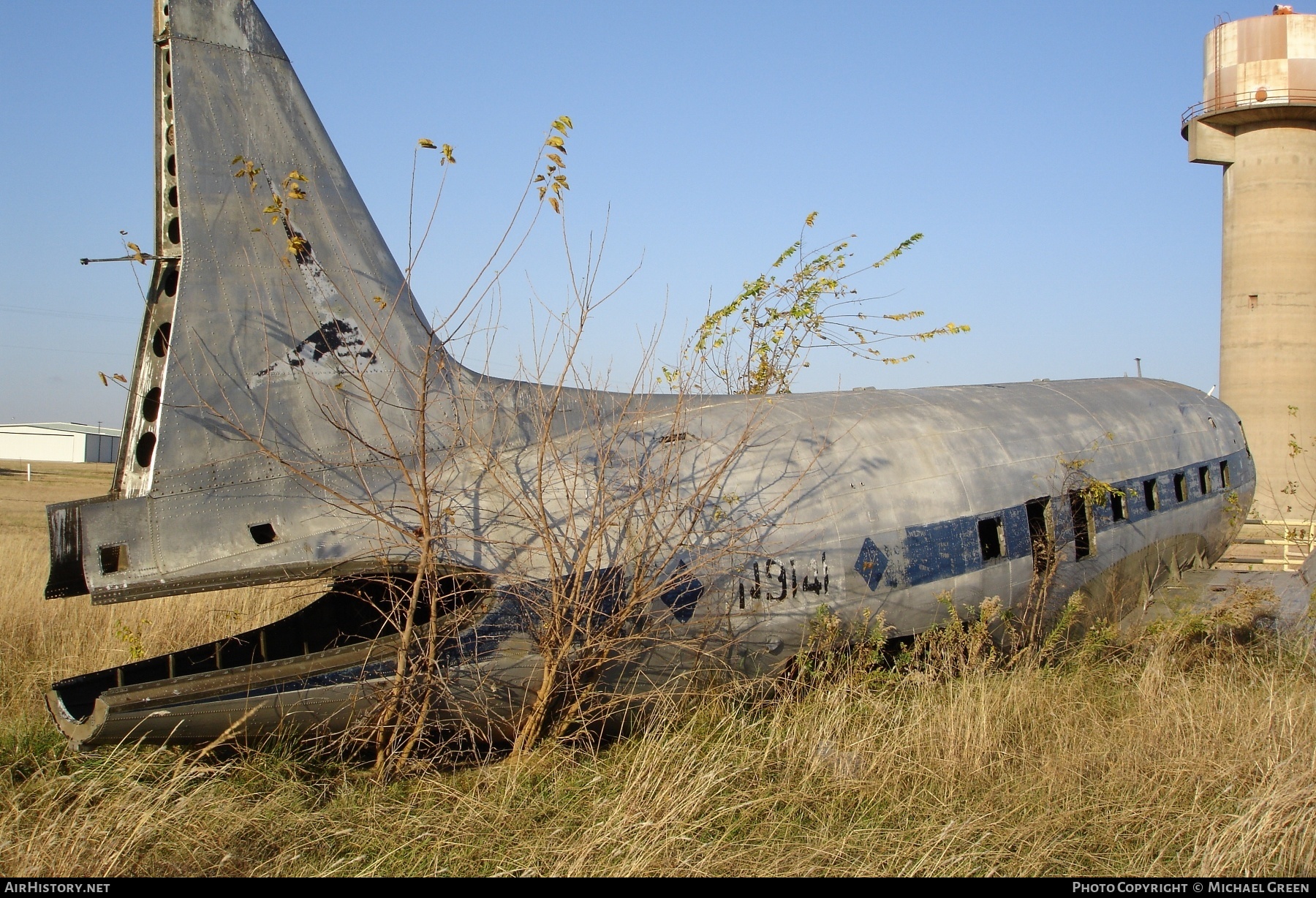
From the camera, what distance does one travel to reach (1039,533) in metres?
11.2

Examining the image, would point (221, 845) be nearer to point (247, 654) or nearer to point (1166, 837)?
point (247, 654)

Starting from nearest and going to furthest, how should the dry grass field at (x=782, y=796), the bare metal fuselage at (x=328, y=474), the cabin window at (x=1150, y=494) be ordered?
the dry grass field at (x=782, y=796) → the bare metal fuselage at (x=328, y=474) → the cabin window at (x=1150, y=494)

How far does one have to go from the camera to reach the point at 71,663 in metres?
11.4

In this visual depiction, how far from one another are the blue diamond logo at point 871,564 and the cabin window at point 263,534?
4889mm

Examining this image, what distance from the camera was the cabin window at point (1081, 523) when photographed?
38.2 feet

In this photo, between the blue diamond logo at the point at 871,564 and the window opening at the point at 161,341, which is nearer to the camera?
the window opening at the point at 161,341

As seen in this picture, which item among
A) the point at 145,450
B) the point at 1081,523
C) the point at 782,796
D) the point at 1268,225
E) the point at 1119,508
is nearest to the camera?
the point at 782,796

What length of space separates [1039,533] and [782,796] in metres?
5.27

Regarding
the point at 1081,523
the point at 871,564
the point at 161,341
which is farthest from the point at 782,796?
the point at 1081,523

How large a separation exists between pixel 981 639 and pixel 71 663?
9564 millimetres

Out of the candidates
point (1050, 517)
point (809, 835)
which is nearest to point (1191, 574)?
point (1050, 517)

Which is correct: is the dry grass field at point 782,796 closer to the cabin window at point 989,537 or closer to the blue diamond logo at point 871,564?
the blue diamond logo at point 871,564

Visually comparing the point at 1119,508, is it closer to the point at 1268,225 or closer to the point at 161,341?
the point at 161,341

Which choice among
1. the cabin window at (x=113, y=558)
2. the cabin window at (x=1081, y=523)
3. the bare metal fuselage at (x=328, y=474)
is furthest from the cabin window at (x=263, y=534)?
the cabin window at (x=1081, y=523)
